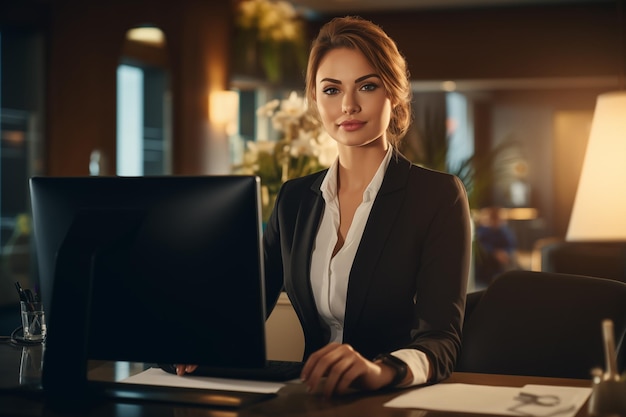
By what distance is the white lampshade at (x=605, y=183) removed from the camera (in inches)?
89.7

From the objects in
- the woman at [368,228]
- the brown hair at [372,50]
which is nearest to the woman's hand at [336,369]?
the woman at [368,228]

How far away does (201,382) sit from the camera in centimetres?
171

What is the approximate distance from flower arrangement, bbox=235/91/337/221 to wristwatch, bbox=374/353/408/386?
1424mm

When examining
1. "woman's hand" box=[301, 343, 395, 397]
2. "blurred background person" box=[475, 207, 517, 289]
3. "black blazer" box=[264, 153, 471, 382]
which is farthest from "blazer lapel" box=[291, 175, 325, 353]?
"blurred background person" box=[475, 207, 517, 289]

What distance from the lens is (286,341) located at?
266 cm

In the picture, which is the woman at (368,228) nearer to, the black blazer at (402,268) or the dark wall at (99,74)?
the black blazer at (402,268)

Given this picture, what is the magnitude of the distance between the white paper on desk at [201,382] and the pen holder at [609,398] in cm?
57

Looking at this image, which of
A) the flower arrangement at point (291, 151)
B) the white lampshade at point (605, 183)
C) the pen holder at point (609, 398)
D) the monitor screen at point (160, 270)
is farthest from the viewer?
the flower arrangement at point (291, 151)

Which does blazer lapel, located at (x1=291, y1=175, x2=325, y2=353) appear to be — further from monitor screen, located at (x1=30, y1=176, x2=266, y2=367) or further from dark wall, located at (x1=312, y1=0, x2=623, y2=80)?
dark wall, located at (x1=312, y1=0, x2=623, y2=80)

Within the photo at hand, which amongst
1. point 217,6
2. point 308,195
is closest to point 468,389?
point 308,195

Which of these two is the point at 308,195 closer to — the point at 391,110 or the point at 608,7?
the point at 391,110

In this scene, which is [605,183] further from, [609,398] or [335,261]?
[609,398]

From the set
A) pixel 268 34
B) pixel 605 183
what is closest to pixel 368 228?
pixel 605 183

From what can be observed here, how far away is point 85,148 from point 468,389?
6.82 metres
